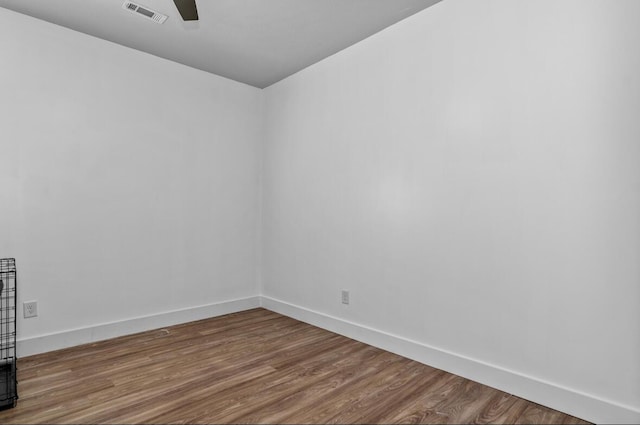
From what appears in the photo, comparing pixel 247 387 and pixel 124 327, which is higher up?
pixel 124 327

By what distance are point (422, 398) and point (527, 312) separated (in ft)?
2.59

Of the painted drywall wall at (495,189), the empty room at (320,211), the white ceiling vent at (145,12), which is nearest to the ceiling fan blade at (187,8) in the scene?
the empty room at (320,211)

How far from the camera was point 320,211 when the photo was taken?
3475mm

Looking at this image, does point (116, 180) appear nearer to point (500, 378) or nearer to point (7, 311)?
point (7, 311)

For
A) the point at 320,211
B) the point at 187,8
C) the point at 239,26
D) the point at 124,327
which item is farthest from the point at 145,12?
the point at 124,327

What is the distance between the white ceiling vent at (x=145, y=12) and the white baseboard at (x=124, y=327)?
2464 millimetres

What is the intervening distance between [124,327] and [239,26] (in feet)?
8.79

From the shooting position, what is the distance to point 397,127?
2.84 m

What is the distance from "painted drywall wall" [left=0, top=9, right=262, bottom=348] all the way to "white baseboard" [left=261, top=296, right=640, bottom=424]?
154 centimetres

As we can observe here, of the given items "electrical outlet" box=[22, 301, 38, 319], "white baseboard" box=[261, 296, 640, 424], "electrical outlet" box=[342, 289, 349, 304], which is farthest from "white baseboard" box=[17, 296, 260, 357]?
"electrical outlet" box=[342, 289, 349, 304]

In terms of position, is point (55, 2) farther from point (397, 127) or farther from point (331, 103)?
point (397, 127)

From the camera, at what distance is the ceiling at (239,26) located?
2.56 metres

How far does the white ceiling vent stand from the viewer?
2549mm

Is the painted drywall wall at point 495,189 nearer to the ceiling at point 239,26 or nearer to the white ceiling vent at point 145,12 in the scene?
the ceiling at point 239,26
